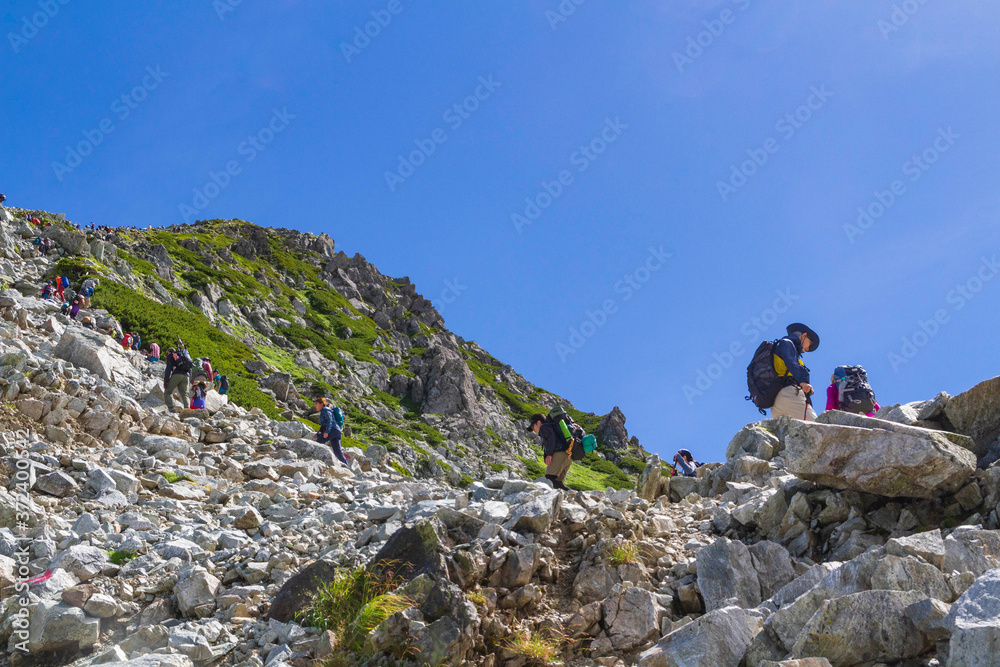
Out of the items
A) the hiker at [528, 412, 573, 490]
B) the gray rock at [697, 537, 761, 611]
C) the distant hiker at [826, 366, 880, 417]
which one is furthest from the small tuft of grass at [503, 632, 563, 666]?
the distant hiker at [826, 366, 880, 417]

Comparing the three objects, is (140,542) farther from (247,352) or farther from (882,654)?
(247,352)

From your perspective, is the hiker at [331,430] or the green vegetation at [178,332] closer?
the hiker at [331,430]

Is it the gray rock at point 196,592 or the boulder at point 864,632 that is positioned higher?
the gray rock at point 196,592

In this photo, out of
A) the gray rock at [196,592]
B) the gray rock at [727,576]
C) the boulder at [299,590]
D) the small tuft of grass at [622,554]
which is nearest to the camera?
the gray rock at [727,576]

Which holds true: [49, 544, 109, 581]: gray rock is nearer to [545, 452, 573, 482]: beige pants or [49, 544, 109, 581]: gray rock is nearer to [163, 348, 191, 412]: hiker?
[545, 452, 573, 482]: beige pants

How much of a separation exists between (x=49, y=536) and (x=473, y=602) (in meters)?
6.40

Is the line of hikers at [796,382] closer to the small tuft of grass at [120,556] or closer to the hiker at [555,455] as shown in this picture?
→ the hiker at [555,455]

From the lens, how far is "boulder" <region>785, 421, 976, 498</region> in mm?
6684

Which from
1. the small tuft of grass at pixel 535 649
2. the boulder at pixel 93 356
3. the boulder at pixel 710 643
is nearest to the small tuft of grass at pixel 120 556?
the small tuft of grass at pixel 535 649

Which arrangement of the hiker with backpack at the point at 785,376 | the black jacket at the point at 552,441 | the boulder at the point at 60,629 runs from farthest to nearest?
the black jacket at the point at 552,441
the hiker with backpack at the point at 785,376
the boulder at the point at 60,629

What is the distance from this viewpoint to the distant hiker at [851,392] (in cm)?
1118

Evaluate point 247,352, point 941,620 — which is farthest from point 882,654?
point 247,352

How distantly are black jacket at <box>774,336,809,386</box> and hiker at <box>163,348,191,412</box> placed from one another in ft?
55.6

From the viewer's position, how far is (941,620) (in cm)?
423
